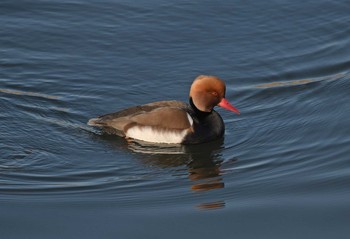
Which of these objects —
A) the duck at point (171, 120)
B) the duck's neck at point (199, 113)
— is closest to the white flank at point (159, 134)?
the duck at point (171, 120)

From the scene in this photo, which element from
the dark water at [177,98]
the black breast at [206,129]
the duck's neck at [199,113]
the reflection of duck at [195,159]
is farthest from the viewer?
the duck's neck at [199,113]

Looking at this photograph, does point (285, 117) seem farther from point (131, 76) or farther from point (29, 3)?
point (29, 3)

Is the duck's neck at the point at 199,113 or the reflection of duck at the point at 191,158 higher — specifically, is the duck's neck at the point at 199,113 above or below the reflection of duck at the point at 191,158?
above

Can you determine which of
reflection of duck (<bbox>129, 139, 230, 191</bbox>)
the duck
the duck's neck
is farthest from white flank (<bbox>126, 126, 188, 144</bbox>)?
the duck's neck

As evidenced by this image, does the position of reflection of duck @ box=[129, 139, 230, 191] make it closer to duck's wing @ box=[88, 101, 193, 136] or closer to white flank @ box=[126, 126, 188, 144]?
white flank @ box=[126, 126, 188, 144]

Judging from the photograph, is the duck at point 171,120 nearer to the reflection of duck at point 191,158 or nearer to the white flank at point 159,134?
the white flank at point 159,134

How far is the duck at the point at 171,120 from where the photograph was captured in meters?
12.3

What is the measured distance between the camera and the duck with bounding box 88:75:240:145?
12344 millimetres

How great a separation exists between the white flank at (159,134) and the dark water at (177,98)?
0.20 meters

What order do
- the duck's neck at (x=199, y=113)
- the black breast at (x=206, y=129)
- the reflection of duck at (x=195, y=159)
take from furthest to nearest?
the duck's neck at (x=199, y=113), the black breast at (x=206, y=129), the reflection of duck at (x=195, y=159)

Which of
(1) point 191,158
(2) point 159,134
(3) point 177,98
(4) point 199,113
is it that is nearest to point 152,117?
(2) point 159,134

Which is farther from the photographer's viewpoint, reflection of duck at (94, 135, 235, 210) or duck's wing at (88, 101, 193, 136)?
duck's wing at (88, 101, 193, 136)

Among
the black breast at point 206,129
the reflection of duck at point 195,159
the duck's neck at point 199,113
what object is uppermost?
the duck's neck at point 199,113

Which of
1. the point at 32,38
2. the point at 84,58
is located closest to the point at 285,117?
the point at 84,58
